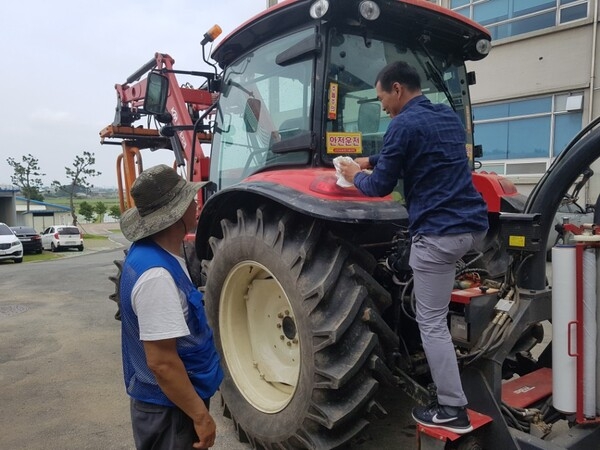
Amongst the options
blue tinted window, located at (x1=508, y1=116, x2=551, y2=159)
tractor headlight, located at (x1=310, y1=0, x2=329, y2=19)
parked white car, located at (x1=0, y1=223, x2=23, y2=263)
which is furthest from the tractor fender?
parked white car, located at (x1=0, y1=223, x2=23, y2=263)

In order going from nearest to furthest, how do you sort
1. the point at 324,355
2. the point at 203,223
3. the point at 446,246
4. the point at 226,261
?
the point at 446,246, the point at 324,355, the point at 226,261, the point at 203,223

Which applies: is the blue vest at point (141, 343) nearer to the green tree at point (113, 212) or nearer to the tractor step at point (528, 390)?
the tractor step at point (528, 390)

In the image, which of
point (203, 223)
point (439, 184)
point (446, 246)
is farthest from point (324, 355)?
point (203, 223)

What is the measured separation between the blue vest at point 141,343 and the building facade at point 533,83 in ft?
37.8

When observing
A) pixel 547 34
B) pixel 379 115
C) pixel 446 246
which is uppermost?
pixel 547 34

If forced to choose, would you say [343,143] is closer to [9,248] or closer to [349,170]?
[349,170]

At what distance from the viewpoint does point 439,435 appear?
2051 mm

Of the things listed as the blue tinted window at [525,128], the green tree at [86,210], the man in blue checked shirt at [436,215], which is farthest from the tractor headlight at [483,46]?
the green tree at [86,210]

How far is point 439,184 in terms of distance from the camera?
2125 millimetres

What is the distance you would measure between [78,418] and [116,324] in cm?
290

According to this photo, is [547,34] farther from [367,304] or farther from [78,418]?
[78,418]

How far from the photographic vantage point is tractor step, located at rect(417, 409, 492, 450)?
2.04 metres

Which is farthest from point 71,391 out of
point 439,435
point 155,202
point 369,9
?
point 369,9

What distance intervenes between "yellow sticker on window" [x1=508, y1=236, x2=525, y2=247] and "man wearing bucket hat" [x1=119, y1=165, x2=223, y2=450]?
1506 mm
